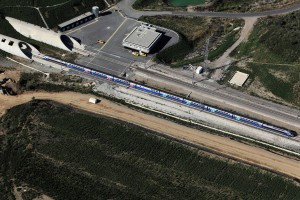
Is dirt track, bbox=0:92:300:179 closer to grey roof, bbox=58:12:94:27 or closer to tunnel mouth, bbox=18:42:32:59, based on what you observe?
tunnel mouth, bbox=18:42:32:59

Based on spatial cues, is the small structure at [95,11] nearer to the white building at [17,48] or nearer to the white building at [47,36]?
the white building at [47,36]

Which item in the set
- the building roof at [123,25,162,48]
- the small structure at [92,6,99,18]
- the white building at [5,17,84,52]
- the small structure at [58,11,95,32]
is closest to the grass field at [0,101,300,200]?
the white building at [5,17,84,52]

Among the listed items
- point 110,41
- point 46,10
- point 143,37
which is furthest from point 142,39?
point 46,10

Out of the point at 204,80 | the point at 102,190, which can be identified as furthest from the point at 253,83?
the point at 102,190

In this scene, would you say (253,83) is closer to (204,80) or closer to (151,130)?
(204,80)

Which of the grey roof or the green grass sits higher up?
the grey roof

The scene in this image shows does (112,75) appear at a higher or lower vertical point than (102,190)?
higher

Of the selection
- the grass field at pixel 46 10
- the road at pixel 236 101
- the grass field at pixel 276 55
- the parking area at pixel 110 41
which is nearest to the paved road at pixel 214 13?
the parking area at pixel 110 41
